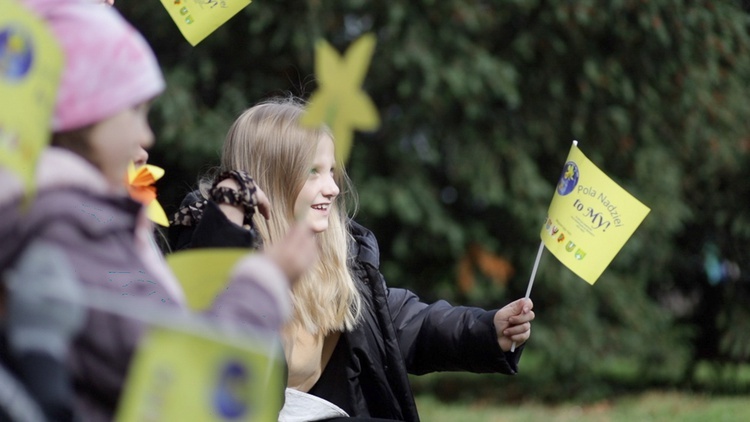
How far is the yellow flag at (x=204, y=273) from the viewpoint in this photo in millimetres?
1534

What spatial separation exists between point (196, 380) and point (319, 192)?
4.79ft

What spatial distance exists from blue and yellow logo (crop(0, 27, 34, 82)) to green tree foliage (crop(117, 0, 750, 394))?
5143 mm

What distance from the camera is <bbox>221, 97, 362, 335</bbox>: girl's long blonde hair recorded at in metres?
2.74

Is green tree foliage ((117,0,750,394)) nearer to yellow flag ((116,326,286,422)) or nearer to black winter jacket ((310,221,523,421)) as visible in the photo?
black winter jacket ((310,221,523,421))

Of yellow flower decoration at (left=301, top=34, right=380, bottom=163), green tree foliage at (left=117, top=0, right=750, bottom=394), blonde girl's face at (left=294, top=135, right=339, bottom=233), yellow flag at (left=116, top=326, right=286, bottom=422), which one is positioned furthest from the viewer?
green tree foliage at (left=117, top=0, right=750, bottom=394)

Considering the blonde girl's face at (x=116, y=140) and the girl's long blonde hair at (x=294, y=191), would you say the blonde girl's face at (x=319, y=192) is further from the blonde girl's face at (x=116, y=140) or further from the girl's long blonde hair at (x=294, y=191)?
the blonde girl's face at (x=116, y=140)

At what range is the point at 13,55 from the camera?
1353 mm

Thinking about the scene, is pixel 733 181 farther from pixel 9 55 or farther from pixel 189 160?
pixel 9 55

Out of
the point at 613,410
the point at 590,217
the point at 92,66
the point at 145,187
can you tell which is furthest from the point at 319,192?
the point at 613,410

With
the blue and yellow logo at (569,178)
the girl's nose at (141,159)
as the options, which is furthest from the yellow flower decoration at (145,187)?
the blue and yellow logo at (569,178)

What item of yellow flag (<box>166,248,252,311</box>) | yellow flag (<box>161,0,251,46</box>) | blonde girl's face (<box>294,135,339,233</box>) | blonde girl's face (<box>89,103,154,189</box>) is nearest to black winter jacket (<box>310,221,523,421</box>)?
blonde girl's face (<box>294,135,339,233</box>)

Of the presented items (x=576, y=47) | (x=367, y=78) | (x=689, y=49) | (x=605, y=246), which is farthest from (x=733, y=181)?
(x=605, y=246)

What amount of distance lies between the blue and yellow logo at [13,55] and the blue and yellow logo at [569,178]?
170 centimetres

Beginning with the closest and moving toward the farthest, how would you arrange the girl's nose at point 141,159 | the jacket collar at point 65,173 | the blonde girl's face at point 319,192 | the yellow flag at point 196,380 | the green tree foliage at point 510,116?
the yellow flag at point 196,380 < the jacket collar at point 65,173 < the girl's nose at point 141,159 < the blonde girl's face at point 319,192 < the green tree foliage at point 510,116
